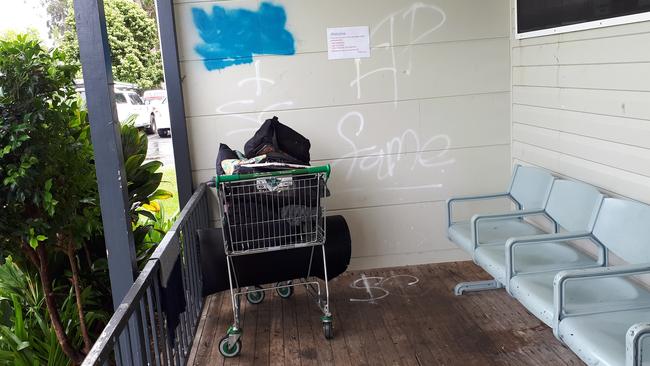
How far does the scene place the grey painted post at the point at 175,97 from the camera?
4.08m

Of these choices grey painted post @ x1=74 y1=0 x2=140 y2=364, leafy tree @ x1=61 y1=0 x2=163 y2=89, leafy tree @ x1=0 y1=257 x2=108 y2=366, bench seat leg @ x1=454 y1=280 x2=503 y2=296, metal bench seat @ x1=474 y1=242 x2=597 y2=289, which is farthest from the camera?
leafy tree @ x1=61 y1=0 x2=163 y2=89

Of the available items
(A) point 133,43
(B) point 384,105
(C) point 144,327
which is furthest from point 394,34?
(A) point 133,43

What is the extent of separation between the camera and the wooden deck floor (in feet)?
10.6

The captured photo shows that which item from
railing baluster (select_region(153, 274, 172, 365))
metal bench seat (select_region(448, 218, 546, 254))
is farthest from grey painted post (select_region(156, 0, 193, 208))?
metal bench seat (select_region(448, 218, 546, 254))

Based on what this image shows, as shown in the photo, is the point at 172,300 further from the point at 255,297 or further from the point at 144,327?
the point at 255,297

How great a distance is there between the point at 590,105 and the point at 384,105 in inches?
59.3

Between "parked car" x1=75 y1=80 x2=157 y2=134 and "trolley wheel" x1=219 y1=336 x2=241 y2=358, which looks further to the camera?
"parked car" x1=75 y1=80 x2=157 y2=134

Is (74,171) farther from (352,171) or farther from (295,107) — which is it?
(352,171)

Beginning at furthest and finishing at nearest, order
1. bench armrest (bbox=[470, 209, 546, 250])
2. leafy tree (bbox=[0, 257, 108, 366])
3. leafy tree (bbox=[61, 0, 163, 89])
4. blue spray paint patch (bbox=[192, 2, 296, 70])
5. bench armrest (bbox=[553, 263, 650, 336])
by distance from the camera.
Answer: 1. leafy tree (bbox=[61, 0, 163, 89])
2. blue spray paint patch (bbox=[192, 2, 296, 70])
3. leafy tree (bbox=[0, 257, 108, 366])
4. bench armrest (bbox=[470, 209, 546, 250])
5. bench armrest (bbox=[553, 263, 650, 336])

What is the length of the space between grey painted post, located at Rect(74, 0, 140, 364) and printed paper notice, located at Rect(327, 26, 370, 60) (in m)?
2.22

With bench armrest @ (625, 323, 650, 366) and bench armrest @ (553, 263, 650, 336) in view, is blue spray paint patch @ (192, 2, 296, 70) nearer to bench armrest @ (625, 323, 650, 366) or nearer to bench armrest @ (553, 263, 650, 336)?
bench armrest @ (553, 263, 650, 336)

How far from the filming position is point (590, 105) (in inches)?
129

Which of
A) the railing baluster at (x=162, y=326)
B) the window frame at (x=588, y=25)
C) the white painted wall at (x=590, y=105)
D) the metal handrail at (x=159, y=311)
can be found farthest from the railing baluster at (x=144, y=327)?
the window frame at (x=588, y=25)

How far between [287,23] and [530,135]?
1.82 meters
